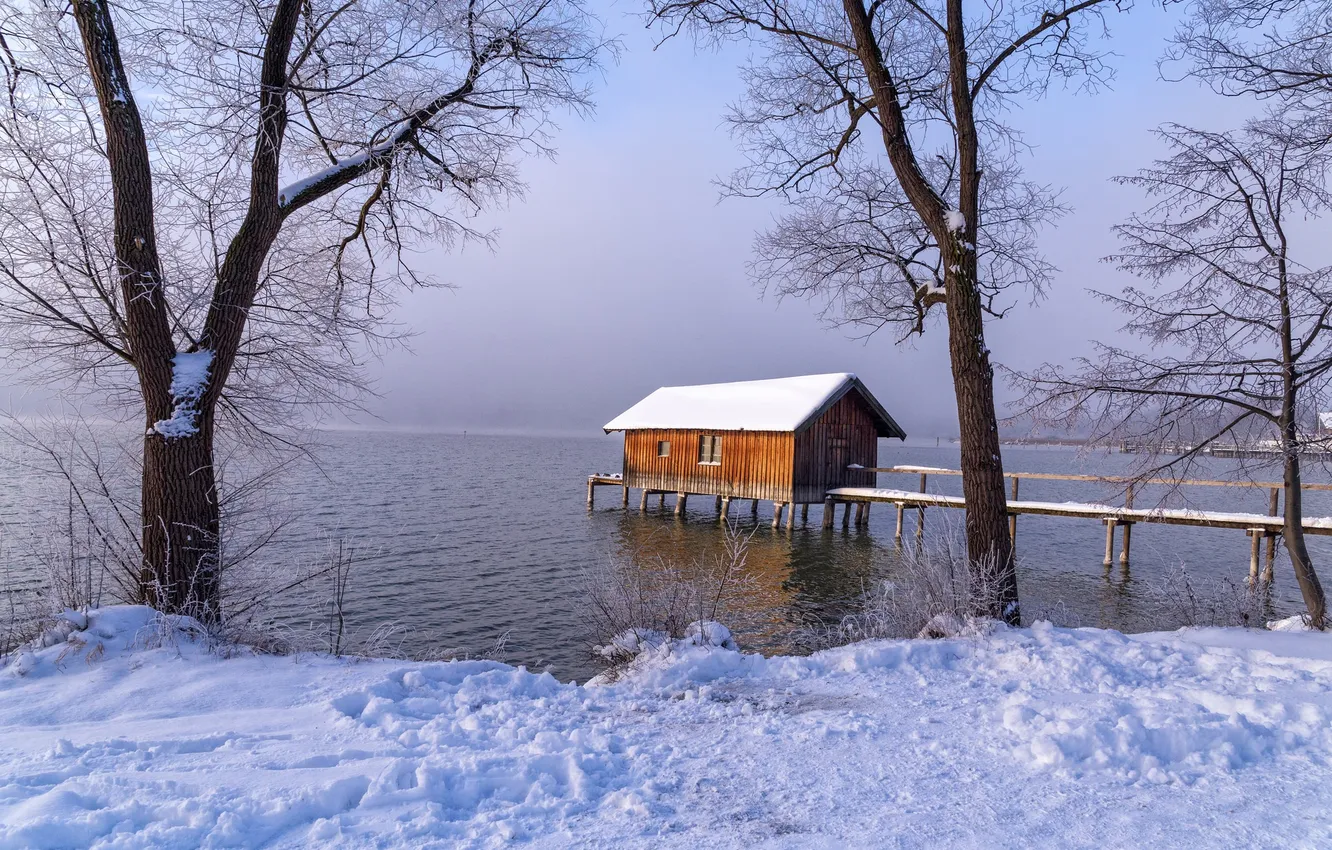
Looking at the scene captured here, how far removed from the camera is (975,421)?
25.6 feet

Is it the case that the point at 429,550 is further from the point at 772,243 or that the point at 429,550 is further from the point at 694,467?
the point at 772,243

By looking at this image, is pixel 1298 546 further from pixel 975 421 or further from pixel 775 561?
pixel 775 561

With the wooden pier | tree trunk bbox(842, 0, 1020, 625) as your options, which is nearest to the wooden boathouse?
the wooden pier

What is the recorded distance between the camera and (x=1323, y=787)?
11.5 feet

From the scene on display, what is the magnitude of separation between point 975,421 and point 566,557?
48.2 feet

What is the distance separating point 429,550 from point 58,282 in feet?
48.8

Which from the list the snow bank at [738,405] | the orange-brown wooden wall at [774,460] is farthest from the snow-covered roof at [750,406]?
the orange-brown wooden wall at [774,460]

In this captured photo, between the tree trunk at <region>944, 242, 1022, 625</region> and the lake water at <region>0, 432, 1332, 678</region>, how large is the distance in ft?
5.19

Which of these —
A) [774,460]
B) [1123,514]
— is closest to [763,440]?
[774,460]

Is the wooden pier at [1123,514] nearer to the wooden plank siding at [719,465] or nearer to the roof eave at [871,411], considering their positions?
the wooden plank siding at [719,465]

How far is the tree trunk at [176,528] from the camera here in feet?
19.9

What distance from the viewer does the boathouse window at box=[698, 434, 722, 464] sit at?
95.5 ft

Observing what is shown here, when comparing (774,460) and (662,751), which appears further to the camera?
(774,460)

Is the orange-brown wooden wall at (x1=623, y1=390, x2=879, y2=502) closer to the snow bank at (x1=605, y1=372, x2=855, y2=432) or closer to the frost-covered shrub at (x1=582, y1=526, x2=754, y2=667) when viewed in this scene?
the snow bank at (x1=605, y1=372, x2=855, y2=432)
